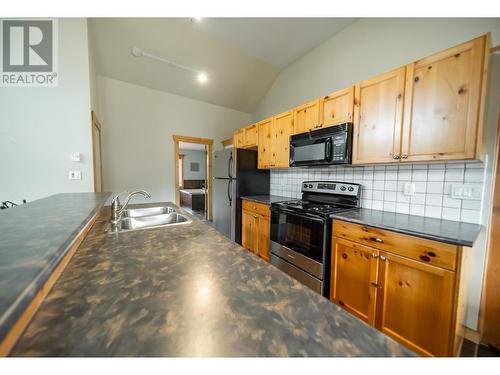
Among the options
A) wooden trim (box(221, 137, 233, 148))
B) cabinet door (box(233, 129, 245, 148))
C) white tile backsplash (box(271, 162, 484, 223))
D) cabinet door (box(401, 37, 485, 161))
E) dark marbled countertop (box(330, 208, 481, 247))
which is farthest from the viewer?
wooden trim (box(221, 137, 233, 148))

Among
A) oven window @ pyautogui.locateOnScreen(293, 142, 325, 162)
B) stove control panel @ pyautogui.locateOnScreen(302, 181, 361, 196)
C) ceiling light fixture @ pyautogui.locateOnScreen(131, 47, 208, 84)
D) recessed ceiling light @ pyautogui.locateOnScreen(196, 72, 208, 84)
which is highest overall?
ceiling light fixture @ pyautogui.locateOnScreen(131, 47, 208, 84)

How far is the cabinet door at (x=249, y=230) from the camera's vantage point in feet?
8.96

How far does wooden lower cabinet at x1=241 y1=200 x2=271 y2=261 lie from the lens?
8.20 ft

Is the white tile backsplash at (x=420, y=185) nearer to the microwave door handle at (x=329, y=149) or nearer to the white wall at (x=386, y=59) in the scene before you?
the white wall at (x=386, y=59)

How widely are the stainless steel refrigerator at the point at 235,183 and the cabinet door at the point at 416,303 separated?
6.81 feet

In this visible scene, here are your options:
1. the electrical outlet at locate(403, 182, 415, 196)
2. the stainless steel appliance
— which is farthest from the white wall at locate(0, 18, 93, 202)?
the electrical outlet at locate(403, 182, 415, 196)

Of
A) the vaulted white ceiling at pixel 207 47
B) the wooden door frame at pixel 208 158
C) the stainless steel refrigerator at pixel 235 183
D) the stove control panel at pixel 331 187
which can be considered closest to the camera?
the stove control panel at pixel 331 187

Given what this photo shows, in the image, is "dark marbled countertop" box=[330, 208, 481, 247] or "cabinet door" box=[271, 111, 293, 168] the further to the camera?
"cabinet door" box=[271, 111, 293, 168]

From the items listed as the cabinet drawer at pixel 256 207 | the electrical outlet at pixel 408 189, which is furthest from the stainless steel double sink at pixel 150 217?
the electrical outlet at pixel 408 189

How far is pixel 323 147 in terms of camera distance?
203cm

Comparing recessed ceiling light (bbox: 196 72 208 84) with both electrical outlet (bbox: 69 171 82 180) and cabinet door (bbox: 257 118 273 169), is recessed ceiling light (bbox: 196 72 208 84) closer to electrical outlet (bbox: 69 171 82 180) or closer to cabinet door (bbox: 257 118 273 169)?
cabinet door (bbox: 257 118 273 169)

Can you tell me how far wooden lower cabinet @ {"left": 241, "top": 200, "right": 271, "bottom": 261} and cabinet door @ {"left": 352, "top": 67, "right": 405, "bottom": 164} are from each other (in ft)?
4.09

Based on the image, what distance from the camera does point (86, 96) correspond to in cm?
234
